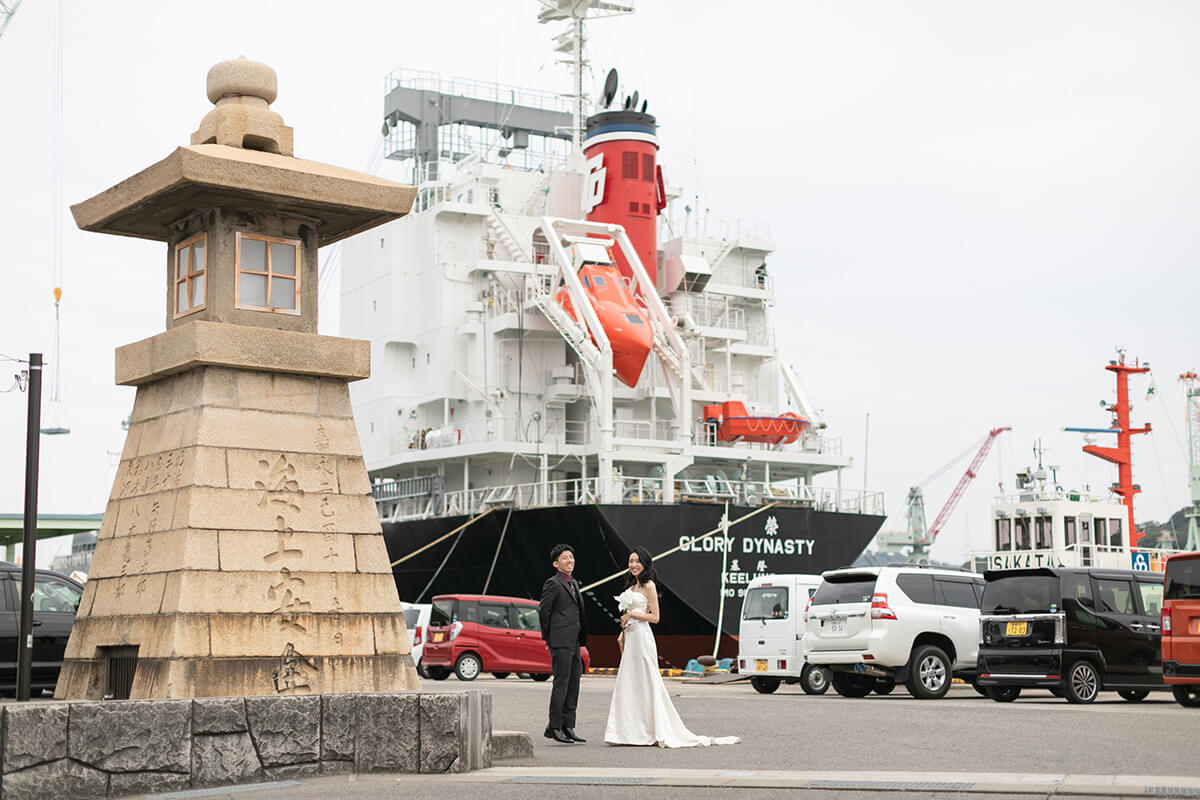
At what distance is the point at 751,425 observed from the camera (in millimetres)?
31438

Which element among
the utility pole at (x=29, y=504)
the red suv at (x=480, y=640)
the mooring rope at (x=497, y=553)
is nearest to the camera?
the utility pole at (x=29, y=504)

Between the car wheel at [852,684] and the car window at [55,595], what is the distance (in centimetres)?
921

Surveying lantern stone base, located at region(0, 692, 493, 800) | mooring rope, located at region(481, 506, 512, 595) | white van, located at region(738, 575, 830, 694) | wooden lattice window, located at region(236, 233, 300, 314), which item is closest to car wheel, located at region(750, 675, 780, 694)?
white van, located at region(738, 575, 830, 694)

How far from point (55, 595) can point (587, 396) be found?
17610 mm

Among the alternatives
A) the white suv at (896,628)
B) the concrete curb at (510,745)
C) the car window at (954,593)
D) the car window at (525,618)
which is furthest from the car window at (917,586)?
the car window at (525,618)

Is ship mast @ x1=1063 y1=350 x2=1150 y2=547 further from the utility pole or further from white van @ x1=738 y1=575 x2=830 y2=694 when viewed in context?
the utility pole

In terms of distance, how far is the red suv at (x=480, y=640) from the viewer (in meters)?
24.2

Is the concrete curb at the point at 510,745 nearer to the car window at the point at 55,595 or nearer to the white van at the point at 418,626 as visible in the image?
the car window at the point at 55,595

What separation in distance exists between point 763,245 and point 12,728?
99.3 ft

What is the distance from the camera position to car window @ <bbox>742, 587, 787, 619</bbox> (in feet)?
65.8

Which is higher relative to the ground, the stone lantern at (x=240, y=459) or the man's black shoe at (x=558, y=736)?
the stone lantern at (x=240, y=459)

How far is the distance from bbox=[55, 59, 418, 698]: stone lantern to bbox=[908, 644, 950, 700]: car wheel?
30.0 feet

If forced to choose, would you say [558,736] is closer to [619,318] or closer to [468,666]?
[468,666]

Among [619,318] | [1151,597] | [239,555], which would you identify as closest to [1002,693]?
[1151,597]
